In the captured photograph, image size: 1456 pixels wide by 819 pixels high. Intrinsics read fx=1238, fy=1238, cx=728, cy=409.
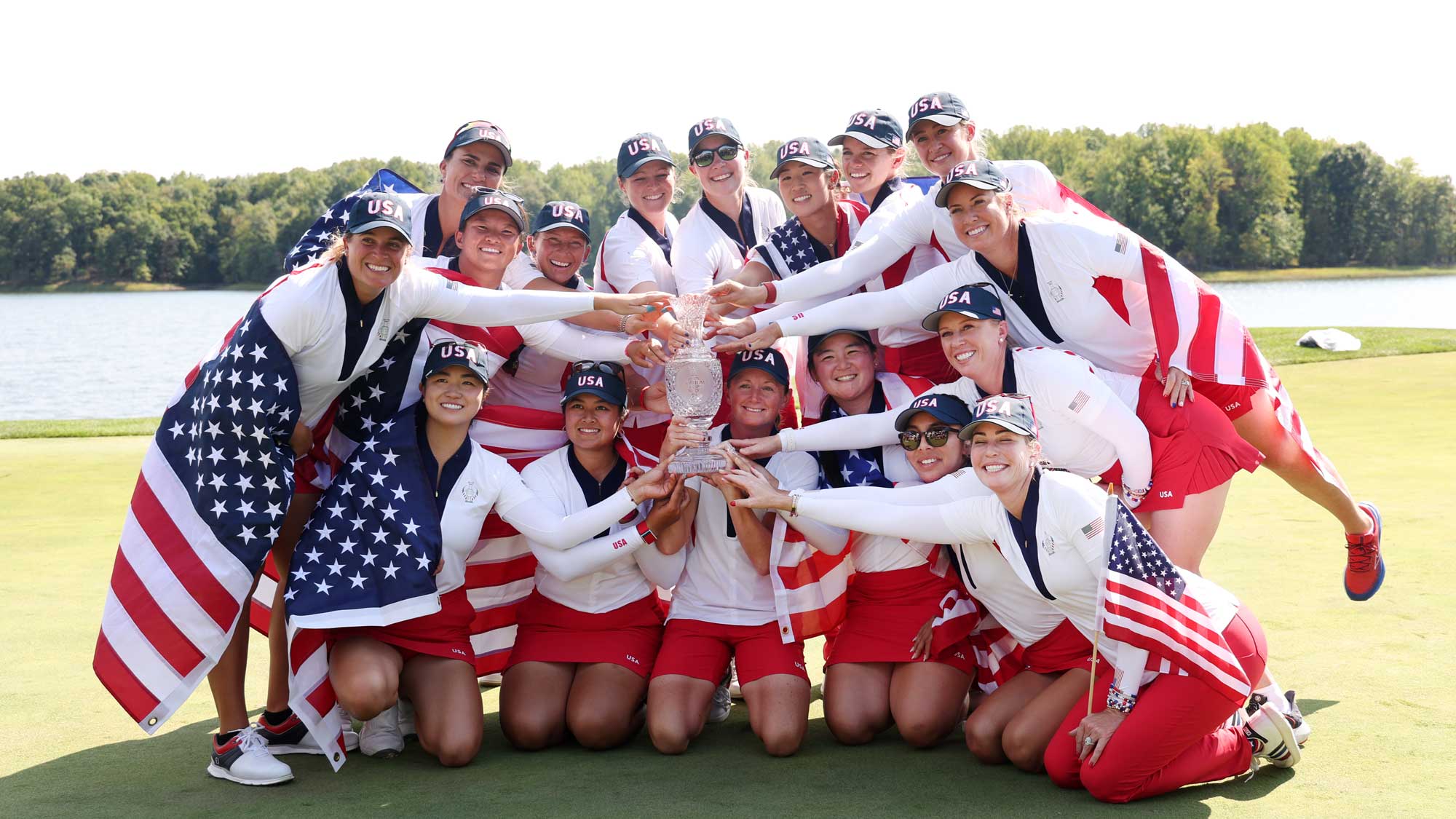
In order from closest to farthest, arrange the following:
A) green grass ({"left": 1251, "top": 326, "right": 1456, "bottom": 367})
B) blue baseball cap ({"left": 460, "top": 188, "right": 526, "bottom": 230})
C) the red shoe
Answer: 1. blue baseball cap ({"left": 460, "top": 188, "right": 526, "bottom": 230})
2. the red shoe
3. green grass ({"left": 1251, "top": 326, "right": 1456, "bottom": 367})

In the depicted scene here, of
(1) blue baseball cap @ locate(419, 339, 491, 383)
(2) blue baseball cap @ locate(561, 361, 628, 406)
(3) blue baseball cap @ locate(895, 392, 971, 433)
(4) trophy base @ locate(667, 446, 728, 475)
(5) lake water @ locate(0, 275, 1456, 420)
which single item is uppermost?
(1) blue baseball cap @ locate(419, 339, 491, 383)

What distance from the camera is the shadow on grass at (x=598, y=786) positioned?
13.2 ft

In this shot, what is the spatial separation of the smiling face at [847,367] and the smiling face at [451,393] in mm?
1487

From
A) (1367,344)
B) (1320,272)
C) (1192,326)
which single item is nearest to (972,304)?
(1192,326)

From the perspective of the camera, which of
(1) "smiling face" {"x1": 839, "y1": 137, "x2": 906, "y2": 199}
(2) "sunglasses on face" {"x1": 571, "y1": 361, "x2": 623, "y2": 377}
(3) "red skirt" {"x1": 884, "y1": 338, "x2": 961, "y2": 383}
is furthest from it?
(1) "smiling face" {"x1": 839, "y1": 137, "x2": 906, "y2": 199}

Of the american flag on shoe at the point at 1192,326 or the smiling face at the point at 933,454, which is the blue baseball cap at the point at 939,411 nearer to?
the smiling face at the point at 933,454

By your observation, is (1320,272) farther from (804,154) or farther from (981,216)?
(981,216)

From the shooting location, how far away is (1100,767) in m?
4.00

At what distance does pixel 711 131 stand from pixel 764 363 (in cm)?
142

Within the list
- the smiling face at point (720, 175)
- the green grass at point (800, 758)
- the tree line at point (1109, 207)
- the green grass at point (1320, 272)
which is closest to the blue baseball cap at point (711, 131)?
the smiling face at point (720, 175)

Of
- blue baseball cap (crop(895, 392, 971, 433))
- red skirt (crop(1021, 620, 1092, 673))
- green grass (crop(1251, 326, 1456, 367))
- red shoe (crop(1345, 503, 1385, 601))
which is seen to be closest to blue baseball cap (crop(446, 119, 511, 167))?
blue baseball cap (crop(895, 392, 971, 433))

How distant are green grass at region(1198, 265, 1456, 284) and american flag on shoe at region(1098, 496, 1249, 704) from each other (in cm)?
5890

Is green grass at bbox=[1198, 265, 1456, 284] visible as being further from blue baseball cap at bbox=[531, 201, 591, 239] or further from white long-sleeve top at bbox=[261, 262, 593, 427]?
white long-sleeve top at bbox=[261, 262, 593, 427]

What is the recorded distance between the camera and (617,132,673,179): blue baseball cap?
612cm
